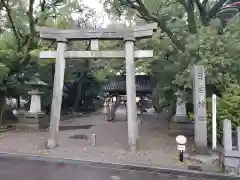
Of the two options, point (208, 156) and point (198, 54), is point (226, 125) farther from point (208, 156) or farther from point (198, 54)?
point (198, 54)

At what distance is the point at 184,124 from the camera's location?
13578 mm

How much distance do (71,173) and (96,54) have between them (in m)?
4.91

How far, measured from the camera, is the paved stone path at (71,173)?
6.61m

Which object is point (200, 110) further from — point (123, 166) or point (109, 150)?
point (109, 150)

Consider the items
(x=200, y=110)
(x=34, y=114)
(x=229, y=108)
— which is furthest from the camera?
(x=34, y=114)

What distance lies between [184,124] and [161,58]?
374cm

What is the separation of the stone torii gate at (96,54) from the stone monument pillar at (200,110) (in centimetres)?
219

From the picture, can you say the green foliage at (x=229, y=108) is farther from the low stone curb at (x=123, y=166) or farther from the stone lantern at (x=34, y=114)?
the stone lantern at (x=34, y=114)

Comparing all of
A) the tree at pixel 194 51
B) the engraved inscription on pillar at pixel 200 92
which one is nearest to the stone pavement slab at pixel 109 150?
the engraved inscription on pillar at pixel 200 92

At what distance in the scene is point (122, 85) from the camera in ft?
83.6

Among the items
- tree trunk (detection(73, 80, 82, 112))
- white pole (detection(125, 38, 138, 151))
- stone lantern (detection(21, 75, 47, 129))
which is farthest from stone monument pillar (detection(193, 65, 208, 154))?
tree trunk (detection(73, 80, 82, 112))

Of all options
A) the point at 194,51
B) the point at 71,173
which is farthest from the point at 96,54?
the point at 71,173

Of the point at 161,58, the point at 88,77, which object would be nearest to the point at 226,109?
the point at 161,58

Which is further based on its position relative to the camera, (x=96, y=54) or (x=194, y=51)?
(x=96, y=54)
